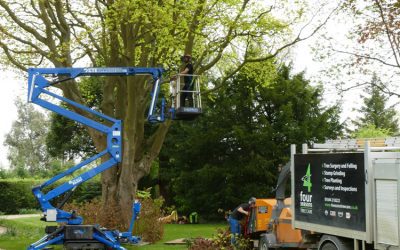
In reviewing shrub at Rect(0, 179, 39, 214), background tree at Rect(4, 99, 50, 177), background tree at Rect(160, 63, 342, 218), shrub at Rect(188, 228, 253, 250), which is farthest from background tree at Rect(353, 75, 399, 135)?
background tree at Rect(4, 99, 50, 177)

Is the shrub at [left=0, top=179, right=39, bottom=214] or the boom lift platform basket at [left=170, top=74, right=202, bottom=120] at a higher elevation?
the boom lift platform basket at [left=170, top=74, right=202, bottom=120]

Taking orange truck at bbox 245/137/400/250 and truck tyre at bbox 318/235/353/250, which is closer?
orange truck at bbox 245/137/400/250

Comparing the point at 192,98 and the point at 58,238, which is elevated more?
the point at 192,98

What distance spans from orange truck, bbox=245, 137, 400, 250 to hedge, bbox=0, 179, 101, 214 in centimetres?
2588

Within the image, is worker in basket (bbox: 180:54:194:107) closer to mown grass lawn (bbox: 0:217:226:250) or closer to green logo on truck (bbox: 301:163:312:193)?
green logo on truck (bbox: 301:163:312:193)

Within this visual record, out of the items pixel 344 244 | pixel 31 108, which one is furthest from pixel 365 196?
pixel 31 108

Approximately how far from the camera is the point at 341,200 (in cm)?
1198

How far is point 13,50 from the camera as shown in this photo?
2306cm

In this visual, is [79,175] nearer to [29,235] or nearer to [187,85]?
[187,85]

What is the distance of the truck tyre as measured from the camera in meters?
11.9

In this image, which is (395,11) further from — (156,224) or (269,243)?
(156,224)

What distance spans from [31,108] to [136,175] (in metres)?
71.1

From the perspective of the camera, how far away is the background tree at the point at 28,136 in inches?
3435

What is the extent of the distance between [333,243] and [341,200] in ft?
3.22
